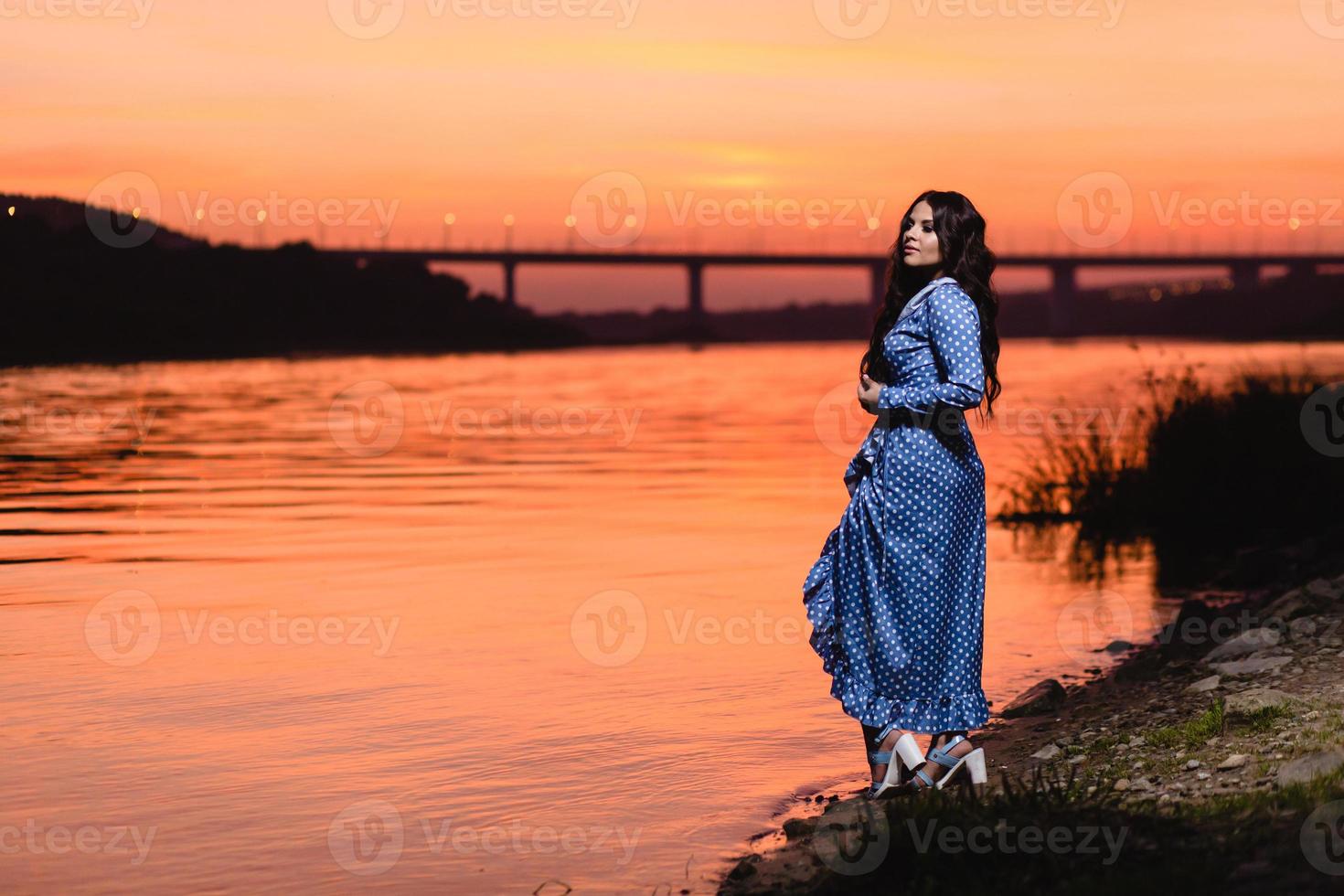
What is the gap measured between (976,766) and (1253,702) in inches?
68.4

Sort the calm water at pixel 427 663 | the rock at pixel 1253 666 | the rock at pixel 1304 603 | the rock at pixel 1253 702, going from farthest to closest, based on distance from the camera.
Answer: the rock at pixel 1304 603 < the rock at pixel 1253 666 < the rock at pixel 1253 702 < the calm water at pixel 427 663

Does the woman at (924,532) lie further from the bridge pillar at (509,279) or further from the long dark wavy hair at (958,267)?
the bridge pillar at (509,279)

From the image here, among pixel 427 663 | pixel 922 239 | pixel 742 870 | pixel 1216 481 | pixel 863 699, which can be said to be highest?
pixel 922 239

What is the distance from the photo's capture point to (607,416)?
Result: 36.1m

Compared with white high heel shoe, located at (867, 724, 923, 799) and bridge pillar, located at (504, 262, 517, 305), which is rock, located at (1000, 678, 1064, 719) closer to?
white high heel shoe, located at (867, 724, 923, 799)

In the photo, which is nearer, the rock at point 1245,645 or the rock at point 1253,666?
the rock at point 1253,666

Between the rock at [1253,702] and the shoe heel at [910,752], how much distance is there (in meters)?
1.86

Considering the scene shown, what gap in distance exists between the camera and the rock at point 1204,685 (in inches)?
332

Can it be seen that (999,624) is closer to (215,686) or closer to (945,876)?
(215,686)

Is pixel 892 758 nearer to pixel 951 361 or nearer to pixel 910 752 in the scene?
pixel 910 752

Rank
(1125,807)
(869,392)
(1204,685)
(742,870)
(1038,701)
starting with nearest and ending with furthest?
(1125,807)
(742,870)
(869,392)
(1204,685)
(1038,701)

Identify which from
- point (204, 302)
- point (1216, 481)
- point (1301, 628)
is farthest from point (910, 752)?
point (204, 302)

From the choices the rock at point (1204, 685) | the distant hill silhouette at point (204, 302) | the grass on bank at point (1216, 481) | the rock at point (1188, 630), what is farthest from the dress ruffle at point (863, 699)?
the distant hill silhouette at point (204, 302)

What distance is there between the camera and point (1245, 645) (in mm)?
9641
